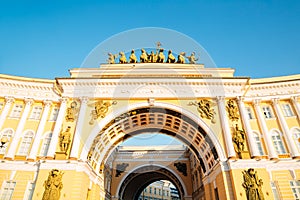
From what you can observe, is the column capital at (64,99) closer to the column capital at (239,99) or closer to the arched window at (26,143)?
the arched window at (26,143)

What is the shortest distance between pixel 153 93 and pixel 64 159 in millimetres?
10848

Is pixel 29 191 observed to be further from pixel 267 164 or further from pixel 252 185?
pixel 267 164

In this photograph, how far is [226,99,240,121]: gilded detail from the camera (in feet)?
69.6

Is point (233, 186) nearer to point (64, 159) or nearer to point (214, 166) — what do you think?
point (214, 166)

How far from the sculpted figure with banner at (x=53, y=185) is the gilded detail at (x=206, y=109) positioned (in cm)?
1431

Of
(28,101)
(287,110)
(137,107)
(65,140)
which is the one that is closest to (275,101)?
(287,110)

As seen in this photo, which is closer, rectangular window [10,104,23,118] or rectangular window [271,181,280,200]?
rectangular window [271,181,280,200]

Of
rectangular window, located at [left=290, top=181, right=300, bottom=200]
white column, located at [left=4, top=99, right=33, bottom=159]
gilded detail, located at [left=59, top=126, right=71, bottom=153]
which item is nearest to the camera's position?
rectangular window, located at [left=290, top=181, right=300, bottom=200]

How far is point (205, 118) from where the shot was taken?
21.4m

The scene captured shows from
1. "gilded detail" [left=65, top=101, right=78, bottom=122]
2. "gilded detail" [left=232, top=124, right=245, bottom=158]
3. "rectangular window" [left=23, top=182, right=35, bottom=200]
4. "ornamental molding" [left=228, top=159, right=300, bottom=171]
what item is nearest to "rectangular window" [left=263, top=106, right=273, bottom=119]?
"gilded detail" [left=232, top=124, right=245, bottom=158]

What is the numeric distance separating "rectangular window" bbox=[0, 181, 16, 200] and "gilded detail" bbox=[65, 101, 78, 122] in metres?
7.22

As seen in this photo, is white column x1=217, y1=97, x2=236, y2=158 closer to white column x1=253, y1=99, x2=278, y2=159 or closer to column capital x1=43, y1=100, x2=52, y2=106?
white column x1=253, y1=99, x2=278, y2=159

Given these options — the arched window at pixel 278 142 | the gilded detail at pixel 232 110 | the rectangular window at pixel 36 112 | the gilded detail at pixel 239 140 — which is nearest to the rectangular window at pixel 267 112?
the arched window at pixel 278 142

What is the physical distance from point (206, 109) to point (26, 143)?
1839 centimetres
